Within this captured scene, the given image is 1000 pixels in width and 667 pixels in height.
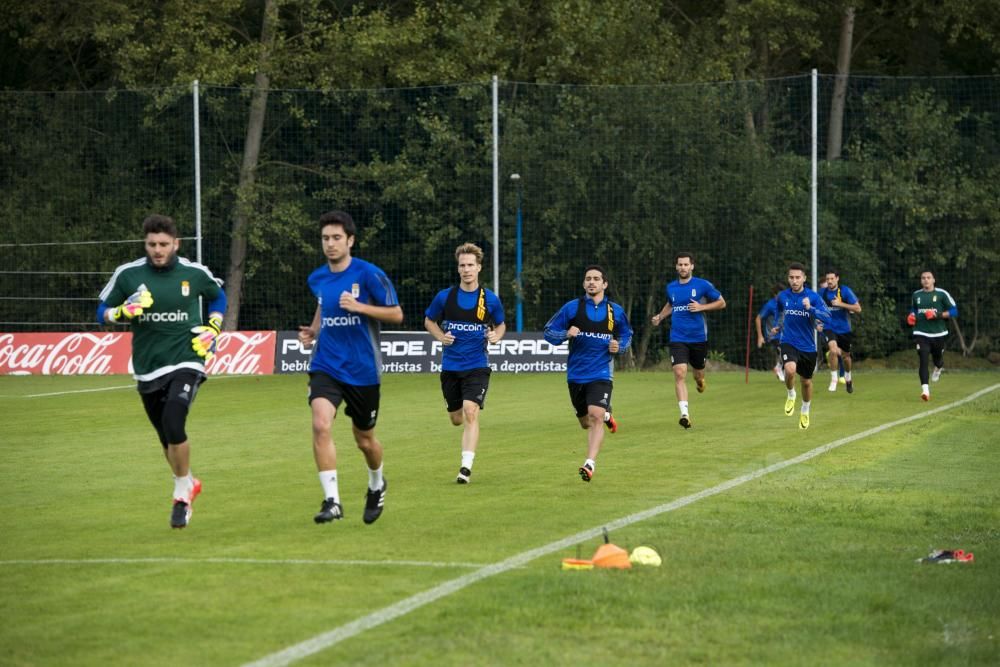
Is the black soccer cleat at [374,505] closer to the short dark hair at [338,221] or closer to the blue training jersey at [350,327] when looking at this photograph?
the blue training jersey at [350,327]

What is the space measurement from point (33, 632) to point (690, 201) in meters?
29.4

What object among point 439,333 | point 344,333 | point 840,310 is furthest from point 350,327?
point 840,310

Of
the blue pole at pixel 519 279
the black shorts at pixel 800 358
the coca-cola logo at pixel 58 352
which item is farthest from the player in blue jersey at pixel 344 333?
the coca-cola logo at pixel 58 352

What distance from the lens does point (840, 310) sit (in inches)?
1201

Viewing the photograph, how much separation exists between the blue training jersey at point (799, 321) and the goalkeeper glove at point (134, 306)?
39.6 ft

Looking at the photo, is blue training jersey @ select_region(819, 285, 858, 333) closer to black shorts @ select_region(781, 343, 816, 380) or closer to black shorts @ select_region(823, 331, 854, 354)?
black shorts @ select_region(823, 331, 854, 354)

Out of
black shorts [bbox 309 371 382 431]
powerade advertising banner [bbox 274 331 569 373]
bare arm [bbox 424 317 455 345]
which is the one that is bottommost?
powerade advertising banner [bbox 274 331 569 373]

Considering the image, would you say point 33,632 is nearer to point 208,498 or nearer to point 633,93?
point 208,498

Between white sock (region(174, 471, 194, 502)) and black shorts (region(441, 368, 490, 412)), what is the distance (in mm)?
3927

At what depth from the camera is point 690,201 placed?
3625 cm

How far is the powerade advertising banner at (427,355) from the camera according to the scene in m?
34.5

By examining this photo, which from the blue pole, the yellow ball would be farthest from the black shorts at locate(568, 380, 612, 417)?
the blue pole

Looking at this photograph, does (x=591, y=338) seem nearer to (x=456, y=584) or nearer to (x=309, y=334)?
(x=309, y=334)

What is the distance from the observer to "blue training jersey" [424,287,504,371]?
1534 centimetres
